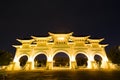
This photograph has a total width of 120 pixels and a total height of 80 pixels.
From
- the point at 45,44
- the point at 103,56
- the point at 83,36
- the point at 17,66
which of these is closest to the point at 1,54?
the point at 17,66

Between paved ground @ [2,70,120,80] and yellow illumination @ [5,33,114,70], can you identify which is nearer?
paved ground @ [2,70,120,80]

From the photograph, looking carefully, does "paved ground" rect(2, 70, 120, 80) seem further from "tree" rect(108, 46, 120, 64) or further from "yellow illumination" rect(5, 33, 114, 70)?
"tree" rect(108, 46, 120, 64)

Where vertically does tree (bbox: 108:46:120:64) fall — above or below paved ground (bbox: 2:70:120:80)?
above

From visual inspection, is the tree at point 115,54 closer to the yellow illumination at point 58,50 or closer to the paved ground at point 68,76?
the yellow illumination at point 58,50

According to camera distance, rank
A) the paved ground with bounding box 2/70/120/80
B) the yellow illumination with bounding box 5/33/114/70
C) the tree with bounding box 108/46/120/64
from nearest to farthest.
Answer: the paved ground with bounding box 2/70/120/80, the yellow illumination with bounding box 5/33/114/70, the tree with bounding box 108/46/120/64

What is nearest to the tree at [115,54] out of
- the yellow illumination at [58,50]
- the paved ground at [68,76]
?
the yellow illumination at [58,50]

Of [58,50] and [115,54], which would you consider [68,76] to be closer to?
[58,50]

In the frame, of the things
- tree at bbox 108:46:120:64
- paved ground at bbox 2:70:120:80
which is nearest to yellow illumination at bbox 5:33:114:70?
tree at bbox 108:46:120:64

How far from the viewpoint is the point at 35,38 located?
113 ft

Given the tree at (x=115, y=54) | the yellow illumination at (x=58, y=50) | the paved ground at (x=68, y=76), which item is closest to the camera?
the paved ground at (x=68, y=76)

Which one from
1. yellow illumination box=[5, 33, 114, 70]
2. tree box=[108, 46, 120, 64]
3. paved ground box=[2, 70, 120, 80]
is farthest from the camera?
tree box=[108, 46, 120, 64]

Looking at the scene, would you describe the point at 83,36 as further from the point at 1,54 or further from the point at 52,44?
the point at 1,54

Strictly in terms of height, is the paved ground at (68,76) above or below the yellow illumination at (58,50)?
below

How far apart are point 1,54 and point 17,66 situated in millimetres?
5722
